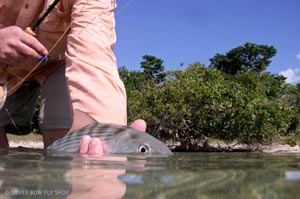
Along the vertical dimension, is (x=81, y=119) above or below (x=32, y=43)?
below

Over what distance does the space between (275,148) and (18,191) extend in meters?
17.5

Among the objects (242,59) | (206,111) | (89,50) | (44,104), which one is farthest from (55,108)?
(242,59)

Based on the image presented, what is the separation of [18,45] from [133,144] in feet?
2.13

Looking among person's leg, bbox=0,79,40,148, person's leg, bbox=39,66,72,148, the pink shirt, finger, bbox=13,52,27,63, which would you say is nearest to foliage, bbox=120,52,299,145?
person's leg, bbox=0,79,40,148

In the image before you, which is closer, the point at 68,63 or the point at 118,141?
the point at 118,141

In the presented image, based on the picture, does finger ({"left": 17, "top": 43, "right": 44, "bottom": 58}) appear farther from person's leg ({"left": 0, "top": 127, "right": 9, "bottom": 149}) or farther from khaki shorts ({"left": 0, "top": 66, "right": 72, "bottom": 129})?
person's leg ({"left": 0, "top": 127, "right": 9, "bottom": 149})

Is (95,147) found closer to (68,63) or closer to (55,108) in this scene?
(68,63)

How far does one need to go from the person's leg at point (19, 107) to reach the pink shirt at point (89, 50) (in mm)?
486

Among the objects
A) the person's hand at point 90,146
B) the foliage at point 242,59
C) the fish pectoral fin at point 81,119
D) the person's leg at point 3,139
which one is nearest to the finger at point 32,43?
the fish pectoral fin at point 81,119

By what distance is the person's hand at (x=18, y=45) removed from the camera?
167cm

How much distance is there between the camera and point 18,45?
5.54 ft

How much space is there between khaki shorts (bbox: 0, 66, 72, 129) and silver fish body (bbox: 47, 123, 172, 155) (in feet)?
2.39

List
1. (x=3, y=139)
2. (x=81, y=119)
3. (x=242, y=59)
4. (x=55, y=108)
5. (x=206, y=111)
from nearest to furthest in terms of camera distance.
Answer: (x=81, y=119) < (x=55, y=108) < (x=3, y=139) < (x=206, y=111) < (x=242, y=59)

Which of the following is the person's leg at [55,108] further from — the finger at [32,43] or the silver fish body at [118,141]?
the silver fish body at [118,141]
